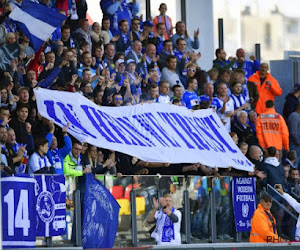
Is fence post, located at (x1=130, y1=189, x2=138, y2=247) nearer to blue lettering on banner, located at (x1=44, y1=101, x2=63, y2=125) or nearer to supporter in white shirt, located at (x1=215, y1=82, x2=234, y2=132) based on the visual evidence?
blue lettering on banner, located at (x1=44, y1=101, x2=63, y2=125)

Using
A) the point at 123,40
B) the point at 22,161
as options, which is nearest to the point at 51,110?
the point at 22,161

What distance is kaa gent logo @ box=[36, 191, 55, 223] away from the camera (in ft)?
49.6

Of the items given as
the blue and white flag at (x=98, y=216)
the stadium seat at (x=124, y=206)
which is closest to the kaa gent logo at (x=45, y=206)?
the blue and white flag at (x=98, y=216)

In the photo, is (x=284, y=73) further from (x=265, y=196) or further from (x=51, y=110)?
(x=51, y=110)

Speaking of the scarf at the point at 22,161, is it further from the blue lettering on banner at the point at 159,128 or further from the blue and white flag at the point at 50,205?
the blue lettering on banner at the point at 159,128

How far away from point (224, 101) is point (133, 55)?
7.16 ft

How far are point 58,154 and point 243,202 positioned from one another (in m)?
3.97

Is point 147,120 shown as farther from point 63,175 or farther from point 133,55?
point 63,175

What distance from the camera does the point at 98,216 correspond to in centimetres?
1617

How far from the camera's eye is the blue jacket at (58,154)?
16656mm

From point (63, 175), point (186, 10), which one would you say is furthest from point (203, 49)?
point (63, 175)

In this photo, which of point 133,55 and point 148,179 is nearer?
point 148,179

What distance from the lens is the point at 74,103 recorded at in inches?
711

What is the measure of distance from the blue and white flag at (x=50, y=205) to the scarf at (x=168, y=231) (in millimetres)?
2093
